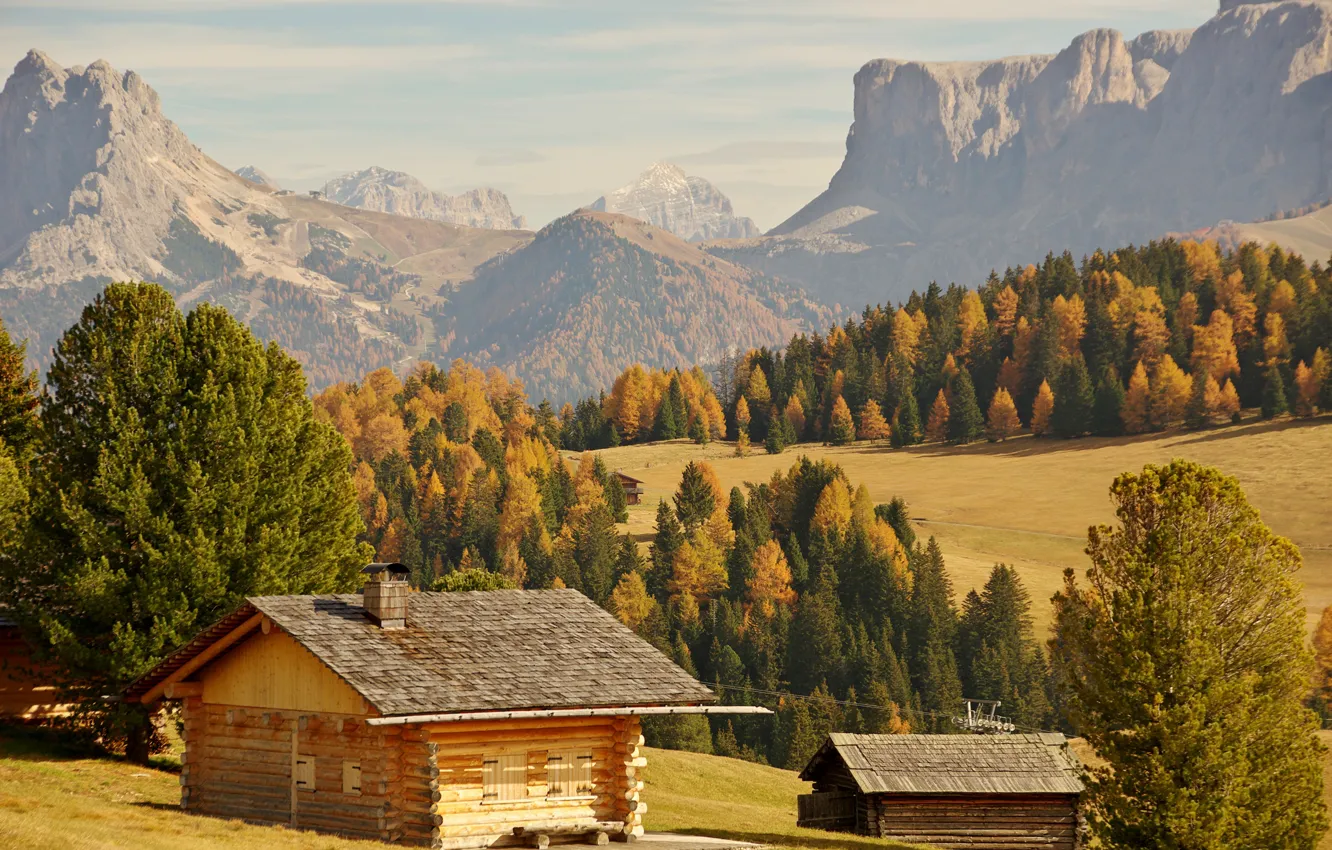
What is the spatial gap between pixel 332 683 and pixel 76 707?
11.5m

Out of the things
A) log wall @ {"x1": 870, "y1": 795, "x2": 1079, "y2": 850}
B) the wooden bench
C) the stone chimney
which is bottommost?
log wall @ {"x1": 870, "y1": 795, "x2": 1079, "y2": 850}

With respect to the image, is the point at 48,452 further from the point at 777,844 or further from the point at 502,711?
the point at 777,844

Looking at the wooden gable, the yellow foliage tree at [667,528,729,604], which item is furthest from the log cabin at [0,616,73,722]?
the yellow foliage tree at [667,528,729,604]

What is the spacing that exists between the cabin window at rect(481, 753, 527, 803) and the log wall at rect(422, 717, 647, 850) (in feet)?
0.33

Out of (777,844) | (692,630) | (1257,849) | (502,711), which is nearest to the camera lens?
(502,711)

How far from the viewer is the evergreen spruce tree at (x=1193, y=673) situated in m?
39.9

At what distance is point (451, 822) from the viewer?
3747cm

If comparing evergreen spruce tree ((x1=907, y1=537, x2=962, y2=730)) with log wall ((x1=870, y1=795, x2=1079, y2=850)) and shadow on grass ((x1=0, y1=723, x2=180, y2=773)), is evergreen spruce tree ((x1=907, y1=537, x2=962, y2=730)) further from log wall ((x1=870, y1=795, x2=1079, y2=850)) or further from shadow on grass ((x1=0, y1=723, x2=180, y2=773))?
shadow on grass ((x1=0, y1=723, x2=180, y2=773))

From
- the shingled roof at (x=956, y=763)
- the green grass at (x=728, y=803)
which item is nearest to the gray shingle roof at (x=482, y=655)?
the green grass at (x=728, y=803)

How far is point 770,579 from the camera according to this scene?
17400 cm

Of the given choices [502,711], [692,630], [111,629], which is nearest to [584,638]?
[502,711]

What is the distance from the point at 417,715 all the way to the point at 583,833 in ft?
18.2

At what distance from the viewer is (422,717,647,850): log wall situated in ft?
124

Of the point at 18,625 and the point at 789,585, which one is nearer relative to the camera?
the point at 18,625
